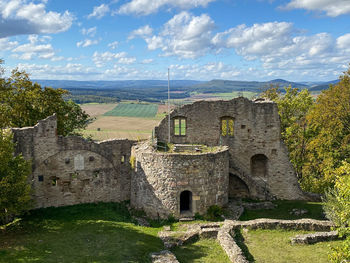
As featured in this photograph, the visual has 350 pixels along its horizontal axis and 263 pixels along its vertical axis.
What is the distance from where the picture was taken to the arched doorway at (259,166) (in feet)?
84.4

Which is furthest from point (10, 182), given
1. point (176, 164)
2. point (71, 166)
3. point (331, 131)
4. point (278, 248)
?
point (331, 131)

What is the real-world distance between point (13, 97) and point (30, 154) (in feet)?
21.9

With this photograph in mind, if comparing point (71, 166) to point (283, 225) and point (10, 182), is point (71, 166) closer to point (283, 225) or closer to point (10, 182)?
point (10, 182)

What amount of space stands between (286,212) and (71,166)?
598 inches

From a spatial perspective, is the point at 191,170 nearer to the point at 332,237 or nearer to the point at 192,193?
the point at 192,193

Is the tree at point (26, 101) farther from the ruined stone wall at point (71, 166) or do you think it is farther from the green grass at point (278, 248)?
the green grass at point (278, 248)

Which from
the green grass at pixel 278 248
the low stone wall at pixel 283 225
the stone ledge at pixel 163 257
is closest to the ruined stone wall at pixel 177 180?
the low stone wall at pixel 283 225

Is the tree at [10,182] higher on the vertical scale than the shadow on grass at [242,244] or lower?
higher

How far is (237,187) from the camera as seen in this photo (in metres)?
24.7

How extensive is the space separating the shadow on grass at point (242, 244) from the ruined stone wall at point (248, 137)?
23.1 feet

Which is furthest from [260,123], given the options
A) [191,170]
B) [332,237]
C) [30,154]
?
[30,154]

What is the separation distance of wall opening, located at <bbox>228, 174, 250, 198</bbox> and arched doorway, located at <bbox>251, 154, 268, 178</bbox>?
5.87 ft

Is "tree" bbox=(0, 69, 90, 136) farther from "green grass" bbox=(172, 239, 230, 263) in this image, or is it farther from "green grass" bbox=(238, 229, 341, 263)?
"green grass" bbox=(238, 229, 341, 263)

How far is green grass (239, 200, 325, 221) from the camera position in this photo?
842 inches
